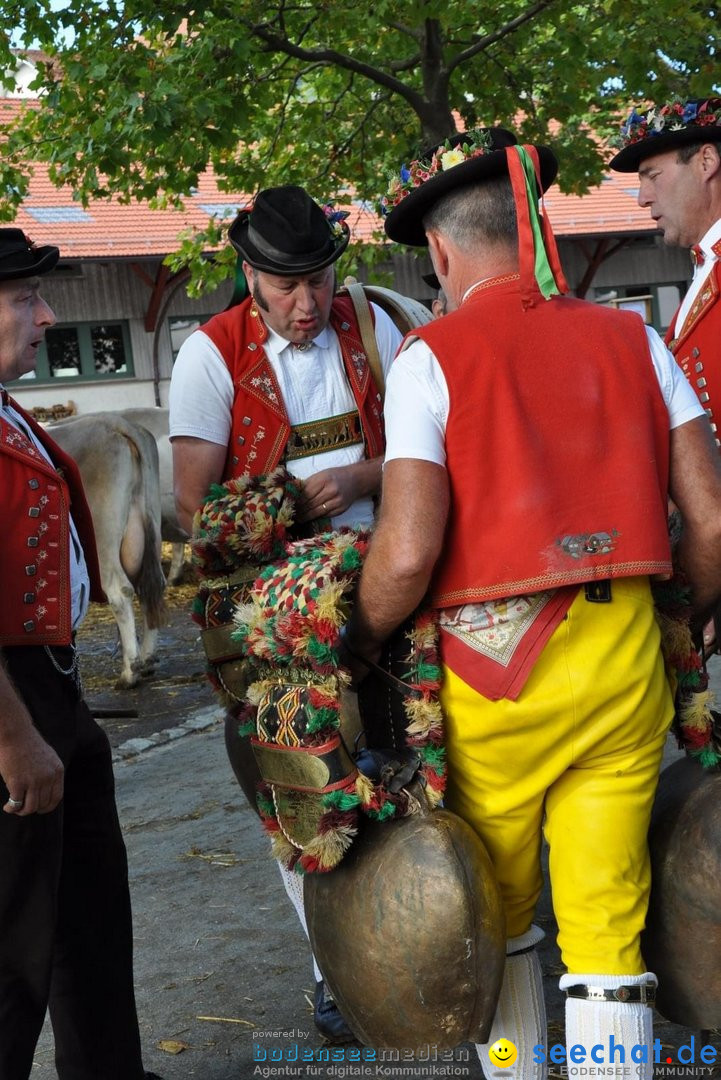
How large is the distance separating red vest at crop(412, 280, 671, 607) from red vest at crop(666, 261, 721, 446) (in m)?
0.94

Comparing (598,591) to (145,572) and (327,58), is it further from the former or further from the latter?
(327,58)

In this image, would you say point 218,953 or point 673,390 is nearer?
point 673,390

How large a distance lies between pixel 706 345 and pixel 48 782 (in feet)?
6.35

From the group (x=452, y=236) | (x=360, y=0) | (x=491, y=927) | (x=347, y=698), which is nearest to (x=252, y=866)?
(x=347, y=698)

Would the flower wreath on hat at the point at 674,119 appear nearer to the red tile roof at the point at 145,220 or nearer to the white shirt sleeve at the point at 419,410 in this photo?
the white shirt sleeve at the point at 419,410

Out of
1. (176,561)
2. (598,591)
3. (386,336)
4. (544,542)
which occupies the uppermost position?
(386,336)

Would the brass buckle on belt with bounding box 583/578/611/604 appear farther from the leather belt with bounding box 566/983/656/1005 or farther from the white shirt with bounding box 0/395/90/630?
the white shirt with bounding box 0/395/90/630

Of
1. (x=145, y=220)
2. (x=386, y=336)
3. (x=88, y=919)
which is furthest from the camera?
(x=145, y=220)

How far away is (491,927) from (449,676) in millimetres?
457

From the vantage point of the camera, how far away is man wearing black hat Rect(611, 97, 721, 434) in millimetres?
3189

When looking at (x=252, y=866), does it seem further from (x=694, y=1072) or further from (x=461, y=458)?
(x=461, y=458)

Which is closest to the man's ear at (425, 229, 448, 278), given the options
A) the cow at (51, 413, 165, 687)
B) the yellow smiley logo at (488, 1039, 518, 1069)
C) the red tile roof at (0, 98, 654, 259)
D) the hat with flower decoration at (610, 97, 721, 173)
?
the hat with flower decoration at (610, 97, 721, 173)

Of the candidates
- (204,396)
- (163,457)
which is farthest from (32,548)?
(163,457)

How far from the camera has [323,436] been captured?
335cm
